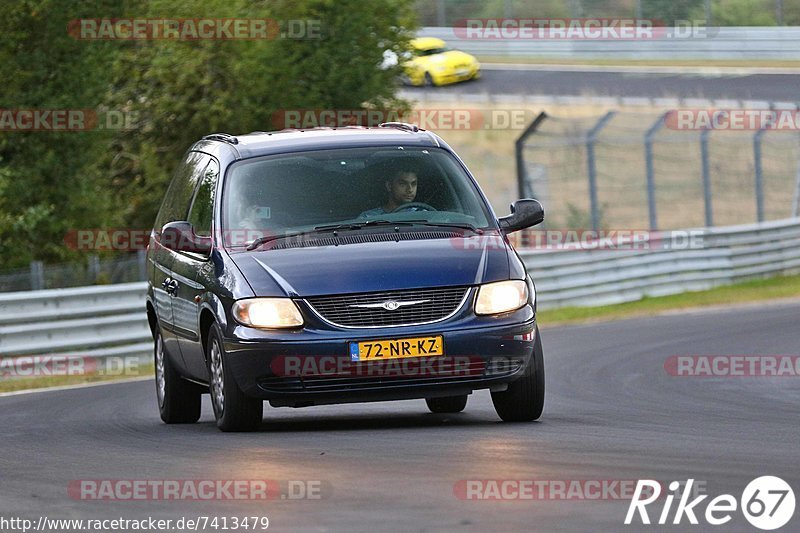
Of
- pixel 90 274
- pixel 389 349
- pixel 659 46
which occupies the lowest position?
pixel 659 46

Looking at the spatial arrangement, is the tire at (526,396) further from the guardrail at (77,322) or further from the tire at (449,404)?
the guardrail at (77,322)

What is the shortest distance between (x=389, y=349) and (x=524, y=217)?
1541 mm

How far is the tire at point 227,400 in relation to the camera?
31.7 feet

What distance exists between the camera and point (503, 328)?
9531 millimetres

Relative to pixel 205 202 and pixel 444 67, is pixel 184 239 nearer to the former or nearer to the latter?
pixel 205 202

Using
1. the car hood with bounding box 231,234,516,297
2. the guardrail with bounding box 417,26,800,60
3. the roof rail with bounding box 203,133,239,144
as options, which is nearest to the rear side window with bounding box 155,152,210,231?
the roof rail with bounding box 203,133,239,144

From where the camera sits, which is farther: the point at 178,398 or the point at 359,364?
the point at 178,398

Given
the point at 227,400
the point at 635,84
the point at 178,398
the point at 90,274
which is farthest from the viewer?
the point at 635,84

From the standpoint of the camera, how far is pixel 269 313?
945cm

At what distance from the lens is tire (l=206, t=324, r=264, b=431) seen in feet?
31.7

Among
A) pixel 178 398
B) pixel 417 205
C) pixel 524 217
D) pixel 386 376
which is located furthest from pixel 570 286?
pixel 386 376

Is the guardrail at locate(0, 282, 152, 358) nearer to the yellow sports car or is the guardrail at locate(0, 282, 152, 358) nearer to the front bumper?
the front bumper

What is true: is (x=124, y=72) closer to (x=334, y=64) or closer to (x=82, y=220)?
(x=334, y=64)

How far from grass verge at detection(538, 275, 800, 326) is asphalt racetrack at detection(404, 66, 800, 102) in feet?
61.0
